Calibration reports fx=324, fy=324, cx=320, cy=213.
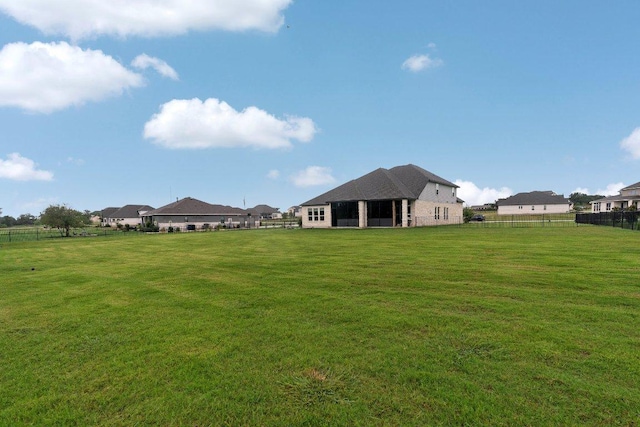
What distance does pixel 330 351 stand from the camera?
4145 mm

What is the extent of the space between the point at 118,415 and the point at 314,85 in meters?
28.4

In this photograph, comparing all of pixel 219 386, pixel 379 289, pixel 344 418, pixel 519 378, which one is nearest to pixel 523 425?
pixel 519 378

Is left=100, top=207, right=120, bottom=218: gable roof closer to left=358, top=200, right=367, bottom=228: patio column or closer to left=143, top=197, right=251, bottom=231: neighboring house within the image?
left=143, top=197, right=251, bottom=231: neighboring house

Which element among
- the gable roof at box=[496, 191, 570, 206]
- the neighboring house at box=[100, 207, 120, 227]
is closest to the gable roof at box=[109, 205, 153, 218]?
the neighboring house at box=[100, 207, 120, 227]

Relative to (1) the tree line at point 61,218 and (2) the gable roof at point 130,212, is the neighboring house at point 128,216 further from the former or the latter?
(1) the tree line at point 61,218

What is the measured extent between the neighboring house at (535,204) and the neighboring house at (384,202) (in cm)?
4291

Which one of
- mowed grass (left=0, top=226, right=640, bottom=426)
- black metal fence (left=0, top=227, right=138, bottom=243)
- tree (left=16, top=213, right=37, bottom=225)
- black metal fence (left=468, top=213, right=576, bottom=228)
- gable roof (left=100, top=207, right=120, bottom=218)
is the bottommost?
mowed grass (left=0, top=226, right=640, bottom=426)

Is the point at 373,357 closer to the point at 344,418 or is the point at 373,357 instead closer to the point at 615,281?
the point at 344,418

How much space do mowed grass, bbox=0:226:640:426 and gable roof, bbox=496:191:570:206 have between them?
74.3 m

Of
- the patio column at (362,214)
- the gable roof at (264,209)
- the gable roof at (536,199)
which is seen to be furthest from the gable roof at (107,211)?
the gable roof at (536,199)

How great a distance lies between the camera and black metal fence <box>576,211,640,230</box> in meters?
24.7

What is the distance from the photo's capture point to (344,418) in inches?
114

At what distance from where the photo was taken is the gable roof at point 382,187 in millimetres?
33562

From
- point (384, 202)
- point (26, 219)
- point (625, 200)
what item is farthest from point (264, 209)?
point (625, 200)
